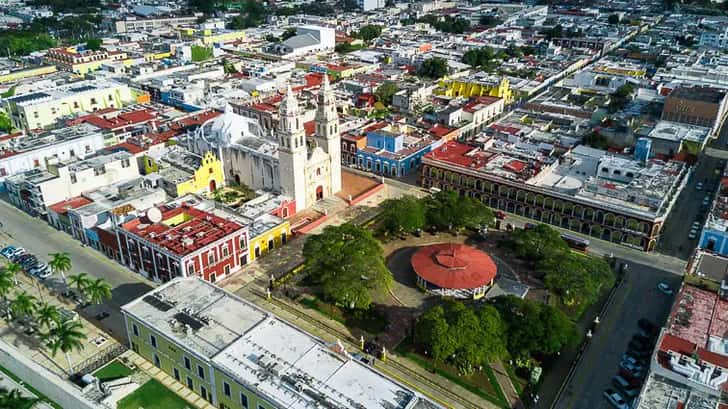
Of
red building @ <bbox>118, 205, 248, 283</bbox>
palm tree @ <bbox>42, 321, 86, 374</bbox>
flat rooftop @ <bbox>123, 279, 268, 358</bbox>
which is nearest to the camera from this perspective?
palm tree @ <bbox>42, 321, 86, 374</bbox>

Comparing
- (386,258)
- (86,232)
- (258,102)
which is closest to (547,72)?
(258,102)

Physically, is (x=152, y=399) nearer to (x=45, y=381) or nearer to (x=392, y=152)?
(x=45, y=381)

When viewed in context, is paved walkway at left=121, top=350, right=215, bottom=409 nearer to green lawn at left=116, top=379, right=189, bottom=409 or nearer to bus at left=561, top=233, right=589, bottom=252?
green lawn at left=116, top=379, right=189, bottom=409

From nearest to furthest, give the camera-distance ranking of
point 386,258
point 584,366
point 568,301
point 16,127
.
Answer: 1. point 584,366
2. point 568,301
3. point 386,258
4. point 16,127

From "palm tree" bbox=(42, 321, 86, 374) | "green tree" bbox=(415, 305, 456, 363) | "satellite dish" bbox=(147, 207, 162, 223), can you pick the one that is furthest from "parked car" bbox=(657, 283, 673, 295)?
"palm tree" bbox=(42, 321, 86, 374)

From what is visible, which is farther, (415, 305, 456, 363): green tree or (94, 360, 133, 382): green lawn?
(94, 360, 133, 382): green lawn

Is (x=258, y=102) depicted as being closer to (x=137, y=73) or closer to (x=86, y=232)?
(x=137, y=73)

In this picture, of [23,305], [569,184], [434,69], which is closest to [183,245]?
[23,305]
